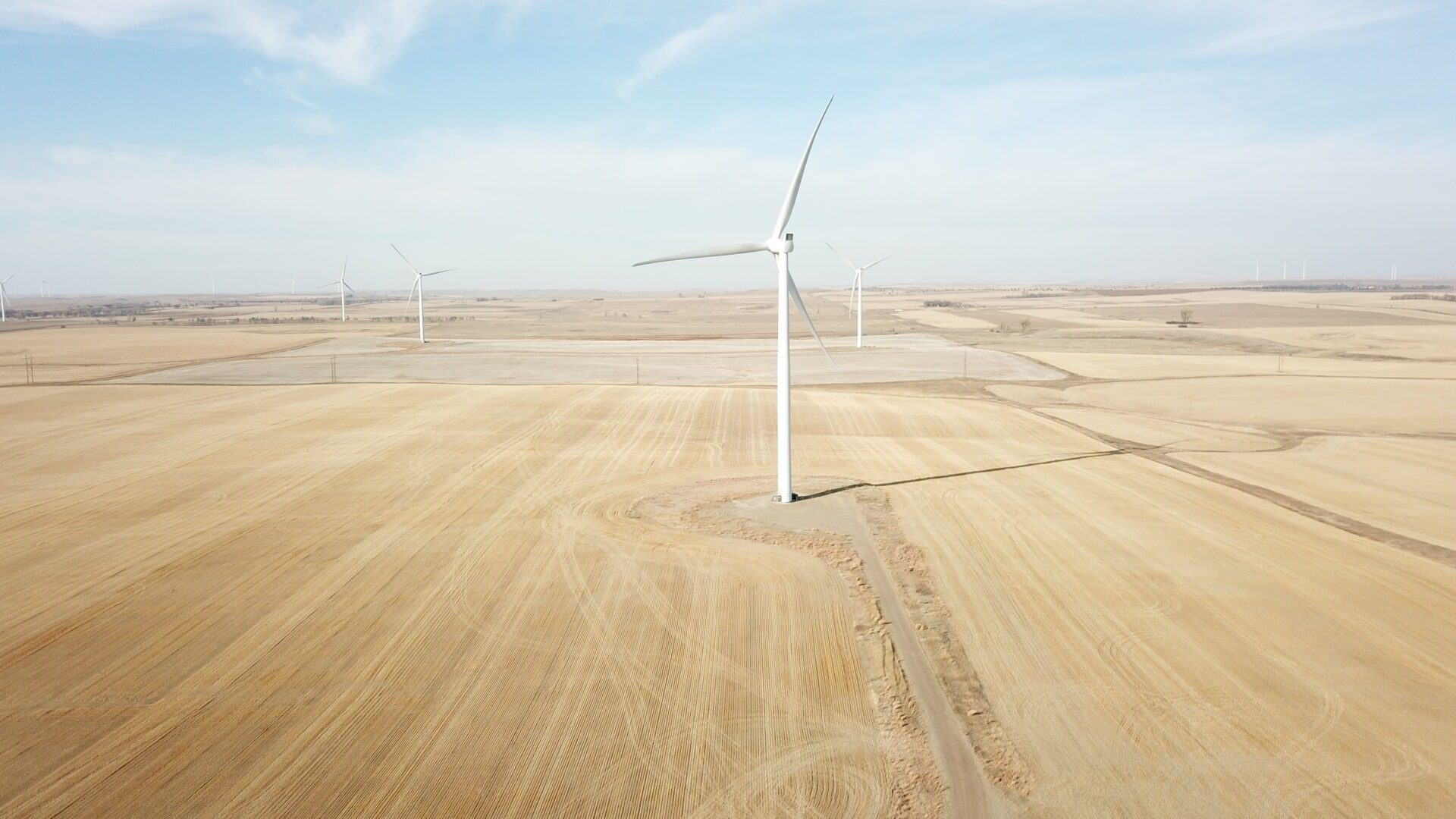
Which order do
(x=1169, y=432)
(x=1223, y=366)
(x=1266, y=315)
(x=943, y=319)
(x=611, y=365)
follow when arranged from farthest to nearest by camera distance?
(x=943, y=319) → (x=1266, y=315) → (x=611, y=365) → (x=1223, y=366) → (x=1169, y=432)

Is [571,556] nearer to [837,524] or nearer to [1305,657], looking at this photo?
[837,524]

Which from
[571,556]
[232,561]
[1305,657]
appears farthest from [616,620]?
[1305,657]

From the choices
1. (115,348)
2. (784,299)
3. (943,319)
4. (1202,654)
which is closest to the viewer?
(1202,654)

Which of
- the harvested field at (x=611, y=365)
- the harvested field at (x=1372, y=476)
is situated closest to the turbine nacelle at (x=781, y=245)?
the harvested field at (x=1372, y=476)

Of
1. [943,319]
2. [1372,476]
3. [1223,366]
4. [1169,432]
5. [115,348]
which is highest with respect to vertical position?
[943,319]

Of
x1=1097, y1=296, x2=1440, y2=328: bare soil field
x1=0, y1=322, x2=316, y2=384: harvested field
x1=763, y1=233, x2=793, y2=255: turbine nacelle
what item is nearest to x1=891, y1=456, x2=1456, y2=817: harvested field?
x1=763, y1=233, x2=793, y2=255: turbine nacelle

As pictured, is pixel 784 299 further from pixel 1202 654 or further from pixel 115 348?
pixel 115 348

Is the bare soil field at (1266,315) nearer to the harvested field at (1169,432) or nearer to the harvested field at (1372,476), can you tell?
the harvested field at (1169,432)

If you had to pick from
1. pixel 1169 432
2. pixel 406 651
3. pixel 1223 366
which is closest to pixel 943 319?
pixel 1223 366

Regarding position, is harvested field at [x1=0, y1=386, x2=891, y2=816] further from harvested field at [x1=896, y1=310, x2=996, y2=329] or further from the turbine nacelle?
harvested field at [x1=896, y1=310, x2=996, y2=329]

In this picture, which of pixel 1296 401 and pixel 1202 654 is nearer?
pixel 1202 654
